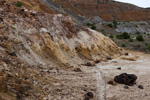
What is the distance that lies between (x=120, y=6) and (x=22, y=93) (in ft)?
379

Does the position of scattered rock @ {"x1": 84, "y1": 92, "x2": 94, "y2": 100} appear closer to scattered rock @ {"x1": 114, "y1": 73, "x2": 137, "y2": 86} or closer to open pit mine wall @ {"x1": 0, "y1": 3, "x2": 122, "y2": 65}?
scattered rock @ {"x1": 114, "y1": 73, "x2": 137, "y2": 86}

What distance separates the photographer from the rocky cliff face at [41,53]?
257 inches

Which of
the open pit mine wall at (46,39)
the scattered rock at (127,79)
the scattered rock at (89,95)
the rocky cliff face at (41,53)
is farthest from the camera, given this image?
the open pit mine wall at (46,39)

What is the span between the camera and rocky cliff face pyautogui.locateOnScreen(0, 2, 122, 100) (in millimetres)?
6527

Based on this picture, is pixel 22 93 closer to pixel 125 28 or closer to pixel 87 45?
pixel 87 45

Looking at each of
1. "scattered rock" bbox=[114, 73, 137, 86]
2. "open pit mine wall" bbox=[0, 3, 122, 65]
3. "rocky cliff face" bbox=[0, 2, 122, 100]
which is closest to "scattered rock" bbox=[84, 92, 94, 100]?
"rocky cliff face" bbox=[0, 2, 122, 100]

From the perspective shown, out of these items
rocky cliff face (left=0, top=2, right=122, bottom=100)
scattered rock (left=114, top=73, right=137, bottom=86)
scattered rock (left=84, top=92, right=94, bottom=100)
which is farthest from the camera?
scattered rock (left=114, top=73, right=137, bottom=86)

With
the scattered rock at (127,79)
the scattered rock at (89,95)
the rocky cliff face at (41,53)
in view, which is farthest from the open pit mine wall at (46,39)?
the scattered rock at (127,79)

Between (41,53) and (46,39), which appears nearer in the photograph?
(41,53)

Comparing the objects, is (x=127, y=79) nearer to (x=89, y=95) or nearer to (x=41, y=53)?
(x=89, y=95)

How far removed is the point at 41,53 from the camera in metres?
11.6

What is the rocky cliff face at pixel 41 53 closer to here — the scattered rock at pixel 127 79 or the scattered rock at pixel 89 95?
the scattered rock at pixel 89 95

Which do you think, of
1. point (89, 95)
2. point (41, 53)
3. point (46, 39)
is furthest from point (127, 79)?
point (46, 39)

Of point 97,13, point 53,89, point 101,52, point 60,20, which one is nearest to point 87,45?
point 101,52
